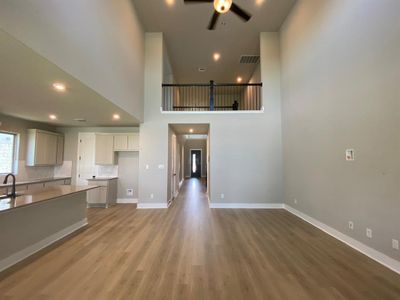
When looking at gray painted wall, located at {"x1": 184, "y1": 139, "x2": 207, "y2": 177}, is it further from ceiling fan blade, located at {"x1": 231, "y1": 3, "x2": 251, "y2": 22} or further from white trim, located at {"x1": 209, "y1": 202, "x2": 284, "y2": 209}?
ceiling fan blade, located at {"x1": 231, "y1": 3, "x2": 251, "y2": 22}

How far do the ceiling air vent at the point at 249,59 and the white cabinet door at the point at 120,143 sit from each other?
5239 mm

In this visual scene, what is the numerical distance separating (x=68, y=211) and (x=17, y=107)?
7.73ft

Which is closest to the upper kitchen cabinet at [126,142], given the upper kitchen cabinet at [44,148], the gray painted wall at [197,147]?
the upper kitchen cabinet at [44,148]

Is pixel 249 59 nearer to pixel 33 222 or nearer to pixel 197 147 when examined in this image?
pixel 33 222

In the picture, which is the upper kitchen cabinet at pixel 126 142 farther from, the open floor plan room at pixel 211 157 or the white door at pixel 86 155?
the white door at pixel 86 155

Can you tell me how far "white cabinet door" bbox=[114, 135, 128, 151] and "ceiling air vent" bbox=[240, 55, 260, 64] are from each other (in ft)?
17.2

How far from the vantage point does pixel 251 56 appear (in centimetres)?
705

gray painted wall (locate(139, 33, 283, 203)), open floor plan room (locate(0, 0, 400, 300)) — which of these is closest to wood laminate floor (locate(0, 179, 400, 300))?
open floor plan room (locate(0, 0, 400, 300))

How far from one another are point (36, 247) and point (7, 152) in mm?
3361

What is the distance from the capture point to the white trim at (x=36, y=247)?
241 cm

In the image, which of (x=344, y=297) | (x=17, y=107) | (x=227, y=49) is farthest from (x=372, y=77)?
(x=17, y=107)

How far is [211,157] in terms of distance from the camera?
5.63 m

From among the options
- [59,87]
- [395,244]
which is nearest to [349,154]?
[395,244]

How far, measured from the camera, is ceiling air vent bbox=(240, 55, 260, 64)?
708cm
